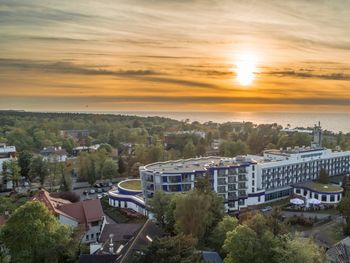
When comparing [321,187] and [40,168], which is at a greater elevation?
[40,168]

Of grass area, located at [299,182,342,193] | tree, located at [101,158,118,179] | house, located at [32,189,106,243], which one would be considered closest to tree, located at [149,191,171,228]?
house, located at [32,189,106,243]

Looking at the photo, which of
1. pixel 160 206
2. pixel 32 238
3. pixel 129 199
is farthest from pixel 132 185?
pixel 32 238

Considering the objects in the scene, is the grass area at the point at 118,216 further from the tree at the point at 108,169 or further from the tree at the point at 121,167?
the tree at the point at 121,167

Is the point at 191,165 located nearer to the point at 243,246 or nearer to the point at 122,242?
the point at 122,242

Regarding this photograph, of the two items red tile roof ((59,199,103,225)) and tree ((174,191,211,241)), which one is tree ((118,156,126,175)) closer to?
red tile roof ((59,199,103,225))

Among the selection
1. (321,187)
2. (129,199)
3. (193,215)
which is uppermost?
(193,215)

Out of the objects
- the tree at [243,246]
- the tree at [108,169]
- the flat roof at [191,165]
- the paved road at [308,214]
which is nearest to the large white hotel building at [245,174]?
the flat roof at [191,165]
